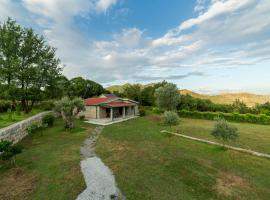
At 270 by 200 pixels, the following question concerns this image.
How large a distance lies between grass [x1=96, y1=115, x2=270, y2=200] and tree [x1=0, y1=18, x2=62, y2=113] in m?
15.3

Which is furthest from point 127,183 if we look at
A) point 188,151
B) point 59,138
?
point 59,138

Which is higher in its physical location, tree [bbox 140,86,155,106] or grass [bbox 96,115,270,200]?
tree [bbox 140,86,155,106]

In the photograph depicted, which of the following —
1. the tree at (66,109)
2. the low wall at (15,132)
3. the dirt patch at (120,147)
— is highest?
the tree at (66,109)

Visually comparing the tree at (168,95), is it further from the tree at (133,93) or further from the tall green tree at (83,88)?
the tall green tree at (83,88)

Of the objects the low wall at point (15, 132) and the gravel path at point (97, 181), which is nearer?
the gravel path at point (97, 181)

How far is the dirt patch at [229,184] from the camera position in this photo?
6125 mm

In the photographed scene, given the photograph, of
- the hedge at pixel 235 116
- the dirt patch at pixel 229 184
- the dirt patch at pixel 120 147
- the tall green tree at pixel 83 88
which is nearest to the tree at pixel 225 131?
the dirt patch at pixel 229 184

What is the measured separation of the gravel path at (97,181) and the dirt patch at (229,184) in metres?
4.28

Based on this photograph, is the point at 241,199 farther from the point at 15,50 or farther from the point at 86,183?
the point at 15,50

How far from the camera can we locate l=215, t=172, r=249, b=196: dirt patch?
612 cm

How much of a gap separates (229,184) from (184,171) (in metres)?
2.00

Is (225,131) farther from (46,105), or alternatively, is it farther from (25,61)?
(46,105)

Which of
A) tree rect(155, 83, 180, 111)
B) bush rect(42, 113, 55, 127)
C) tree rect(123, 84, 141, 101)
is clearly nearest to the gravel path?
bush rect(42, 113, 55, 127)

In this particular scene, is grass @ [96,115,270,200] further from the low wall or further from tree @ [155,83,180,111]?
tree @ [155,83,180,111]
